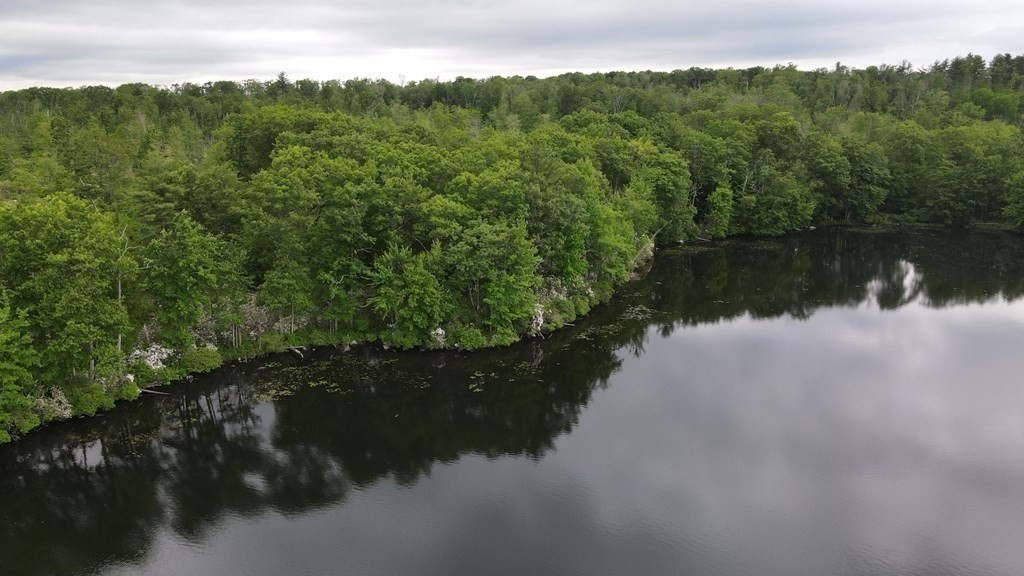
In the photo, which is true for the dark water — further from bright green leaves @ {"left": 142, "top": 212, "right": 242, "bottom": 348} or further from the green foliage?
the green foliage

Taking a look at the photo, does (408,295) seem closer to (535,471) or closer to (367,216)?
(367,216)

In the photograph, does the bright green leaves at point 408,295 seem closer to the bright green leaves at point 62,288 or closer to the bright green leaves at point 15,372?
the bright green leaves at point 62,288

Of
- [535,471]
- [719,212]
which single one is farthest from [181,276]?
[719,212]

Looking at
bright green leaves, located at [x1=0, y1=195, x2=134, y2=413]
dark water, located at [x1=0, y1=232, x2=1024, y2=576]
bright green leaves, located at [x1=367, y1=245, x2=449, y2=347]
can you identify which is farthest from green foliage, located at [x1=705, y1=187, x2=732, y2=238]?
bright green leaves, located at [x1=0, y1=195, x2=134, y2=413]

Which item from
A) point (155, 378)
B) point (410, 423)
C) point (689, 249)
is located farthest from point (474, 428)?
point (689, 249)

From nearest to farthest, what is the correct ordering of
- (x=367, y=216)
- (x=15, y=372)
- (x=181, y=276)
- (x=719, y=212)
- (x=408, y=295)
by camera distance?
(x=15, y=372)
(x=181, y=276)
(x=408, y=295)
(x=367, y=216)
(x=719, y=212)

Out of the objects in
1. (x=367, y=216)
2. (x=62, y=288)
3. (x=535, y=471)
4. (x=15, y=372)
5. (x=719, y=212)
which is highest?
(x=367, y=216)
